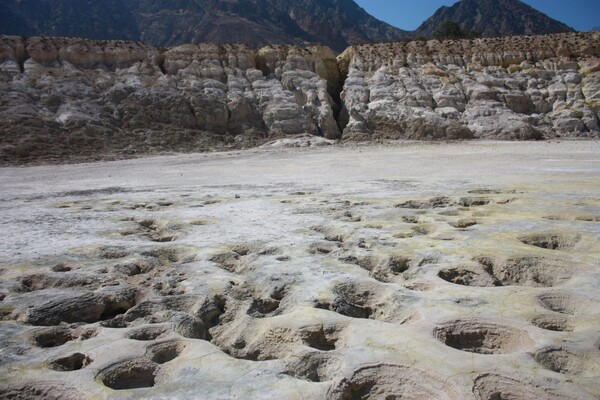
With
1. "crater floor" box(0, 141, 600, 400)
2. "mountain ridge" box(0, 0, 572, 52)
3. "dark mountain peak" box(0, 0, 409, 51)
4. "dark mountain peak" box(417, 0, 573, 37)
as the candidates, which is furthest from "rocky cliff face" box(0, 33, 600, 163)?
"dark mountain peak" box(417, 0, 573, 37)

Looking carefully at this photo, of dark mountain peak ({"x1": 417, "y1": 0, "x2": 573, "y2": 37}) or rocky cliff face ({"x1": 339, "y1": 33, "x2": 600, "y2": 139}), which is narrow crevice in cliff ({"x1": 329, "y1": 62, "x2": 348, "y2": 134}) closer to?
rocky cliff face ({"x1": 339, "y1": 33, "x2": 600, "y2": 139})

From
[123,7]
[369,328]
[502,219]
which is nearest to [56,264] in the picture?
[369,328]

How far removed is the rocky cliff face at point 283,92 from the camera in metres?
25.1

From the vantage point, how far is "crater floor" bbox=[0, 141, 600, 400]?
2.76 meters

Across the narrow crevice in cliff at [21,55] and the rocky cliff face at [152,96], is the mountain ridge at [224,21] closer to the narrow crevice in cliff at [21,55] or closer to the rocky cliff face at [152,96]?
the rocky cliff face at [152,96]

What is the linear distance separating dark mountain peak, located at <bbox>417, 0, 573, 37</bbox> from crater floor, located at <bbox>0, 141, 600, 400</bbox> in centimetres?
9779

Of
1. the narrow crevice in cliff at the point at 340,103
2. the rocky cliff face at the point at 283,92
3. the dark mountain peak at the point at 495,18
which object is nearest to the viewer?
the rocky cliff face at the point at 283,92

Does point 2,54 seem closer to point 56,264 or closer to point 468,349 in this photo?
point 56,264

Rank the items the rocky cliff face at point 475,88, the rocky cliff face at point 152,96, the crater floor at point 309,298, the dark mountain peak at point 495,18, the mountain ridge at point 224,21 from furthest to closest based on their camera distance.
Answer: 1. the dark mountain peak at point 495,18
2. the mountain ridge at point 224,21
3. the rocky cliff face at point 475,88
4. the rocky cliff face at point 152,96
5. the crater floor at point 309,298

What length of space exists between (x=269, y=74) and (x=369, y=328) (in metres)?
29.2

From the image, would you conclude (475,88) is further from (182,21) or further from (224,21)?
(182,21)

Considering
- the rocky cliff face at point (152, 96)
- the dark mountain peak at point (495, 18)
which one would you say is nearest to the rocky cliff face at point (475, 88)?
the rocky cliff face at point (152, 96)

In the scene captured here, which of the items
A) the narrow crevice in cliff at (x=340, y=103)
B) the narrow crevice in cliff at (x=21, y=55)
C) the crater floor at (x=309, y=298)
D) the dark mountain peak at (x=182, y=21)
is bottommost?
the crater floor at (x=309, y=298)

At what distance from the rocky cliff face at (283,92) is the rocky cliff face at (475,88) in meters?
0.07
